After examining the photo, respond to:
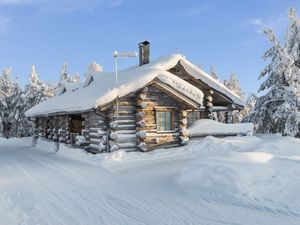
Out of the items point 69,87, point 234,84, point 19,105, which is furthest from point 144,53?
point 234,84

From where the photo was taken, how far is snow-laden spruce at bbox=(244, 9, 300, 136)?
2295cm

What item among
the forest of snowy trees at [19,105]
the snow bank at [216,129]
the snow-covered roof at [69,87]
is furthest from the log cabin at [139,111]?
the forest of snowy trees at [19,105]

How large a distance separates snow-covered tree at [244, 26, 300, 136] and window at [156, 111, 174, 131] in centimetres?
705

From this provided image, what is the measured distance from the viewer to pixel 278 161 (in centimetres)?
1130

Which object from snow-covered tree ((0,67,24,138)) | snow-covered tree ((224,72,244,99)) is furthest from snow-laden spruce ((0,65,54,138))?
snow-covered tree ((224,72,244,99))

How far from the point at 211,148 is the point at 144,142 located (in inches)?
136

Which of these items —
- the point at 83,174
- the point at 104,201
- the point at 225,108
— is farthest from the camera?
the point at 225,108

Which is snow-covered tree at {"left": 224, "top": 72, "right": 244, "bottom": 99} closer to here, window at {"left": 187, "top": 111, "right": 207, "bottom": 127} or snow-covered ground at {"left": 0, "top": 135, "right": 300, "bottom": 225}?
window at {"left": 187, "top": 111, "right": 207, "bottom": 127}

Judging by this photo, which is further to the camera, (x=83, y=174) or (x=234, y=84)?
(x=234, y=84)

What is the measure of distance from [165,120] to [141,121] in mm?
1967

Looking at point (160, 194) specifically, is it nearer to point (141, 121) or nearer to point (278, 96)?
point (141, 121)

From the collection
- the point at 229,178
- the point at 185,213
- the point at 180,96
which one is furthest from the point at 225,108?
the point at 185,213

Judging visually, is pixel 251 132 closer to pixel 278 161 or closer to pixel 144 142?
pixel 144 142

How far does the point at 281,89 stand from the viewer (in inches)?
940
